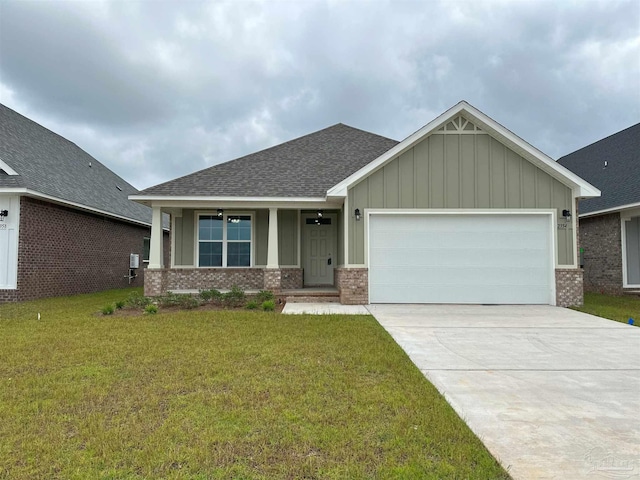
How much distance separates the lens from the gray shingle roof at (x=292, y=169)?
1140cm

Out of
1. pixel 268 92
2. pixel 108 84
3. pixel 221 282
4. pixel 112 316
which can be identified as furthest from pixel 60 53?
pixel 112 316

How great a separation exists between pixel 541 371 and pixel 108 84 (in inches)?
747

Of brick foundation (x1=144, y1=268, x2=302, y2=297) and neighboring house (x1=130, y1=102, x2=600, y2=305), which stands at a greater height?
neighboring house (x1=130, y1=102, x2=600, y2=305)

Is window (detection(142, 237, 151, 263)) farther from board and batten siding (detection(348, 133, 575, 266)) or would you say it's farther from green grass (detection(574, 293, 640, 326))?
green grass (detection(574, 293, 640, 326))

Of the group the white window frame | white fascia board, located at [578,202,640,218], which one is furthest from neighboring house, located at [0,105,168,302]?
white fascia board, located at [578,202,640,218]

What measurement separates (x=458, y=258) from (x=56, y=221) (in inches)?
489

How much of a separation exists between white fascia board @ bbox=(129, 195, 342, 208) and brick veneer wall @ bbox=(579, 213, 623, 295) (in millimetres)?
9935

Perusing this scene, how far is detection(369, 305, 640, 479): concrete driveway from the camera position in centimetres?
276

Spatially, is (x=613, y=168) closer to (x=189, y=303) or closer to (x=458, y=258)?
(x=458, y=258)

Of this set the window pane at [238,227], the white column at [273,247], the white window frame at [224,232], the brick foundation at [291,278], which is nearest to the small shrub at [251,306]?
the white column at [273,247]

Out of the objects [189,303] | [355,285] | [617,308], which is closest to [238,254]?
[189,303]

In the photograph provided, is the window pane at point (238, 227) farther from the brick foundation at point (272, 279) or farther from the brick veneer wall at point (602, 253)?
the brick veneer wall at point (602, 253)

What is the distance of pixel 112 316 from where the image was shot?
8609 mm

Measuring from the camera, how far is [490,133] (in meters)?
10.4
